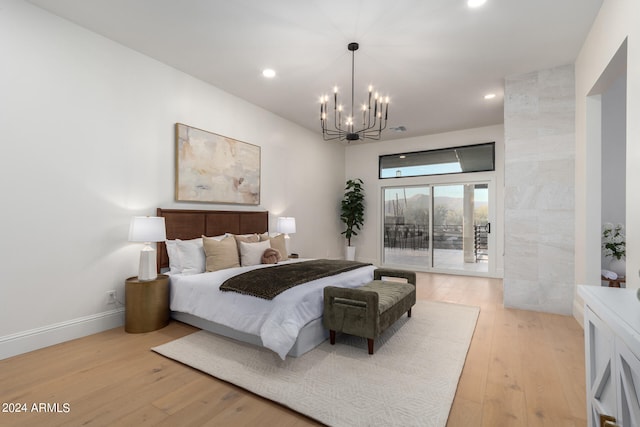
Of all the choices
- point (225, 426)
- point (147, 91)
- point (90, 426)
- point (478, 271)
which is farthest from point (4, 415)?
point (478, 271)

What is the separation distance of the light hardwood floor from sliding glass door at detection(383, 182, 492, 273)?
3248mm

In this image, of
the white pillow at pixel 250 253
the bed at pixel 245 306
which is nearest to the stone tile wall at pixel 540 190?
the bed at pixel 245 306

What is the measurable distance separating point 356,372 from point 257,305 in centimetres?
95

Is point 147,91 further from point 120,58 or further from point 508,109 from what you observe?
point 508,109

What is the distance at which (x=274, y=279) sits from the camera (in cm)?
282

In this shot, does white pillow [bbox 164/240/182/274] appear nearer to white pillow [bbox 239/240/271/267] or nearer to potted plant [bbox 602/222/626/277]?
white pillow [bbox 239/240/271/267]

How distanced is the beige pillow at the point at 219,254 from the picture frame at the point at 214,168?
2.42ft

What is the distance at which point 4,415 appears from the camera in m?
1.80

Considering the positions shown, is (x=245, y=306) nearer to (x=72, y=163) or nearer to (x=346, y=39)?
(x=72, y=163)

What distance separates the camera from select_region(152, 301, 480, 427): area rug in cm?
182

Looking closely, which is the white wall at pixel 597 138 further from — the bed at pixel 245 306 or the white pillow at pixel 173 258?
the white pillow at pixel 173 258

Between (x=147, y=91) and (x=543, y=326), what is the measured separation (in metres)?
5.11

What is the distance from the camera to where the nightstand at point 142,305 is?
9.92 ft

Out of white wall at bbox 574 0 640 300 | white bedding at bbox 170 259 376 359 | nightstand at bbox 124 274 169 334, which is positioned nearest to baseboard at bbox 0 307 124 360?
nightstand at bbox 124 274 169 334
